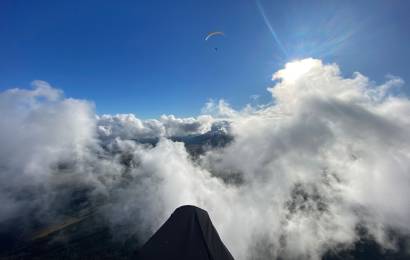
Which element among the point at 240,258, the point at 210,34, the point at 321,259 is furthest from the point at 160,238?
the point at 321,259

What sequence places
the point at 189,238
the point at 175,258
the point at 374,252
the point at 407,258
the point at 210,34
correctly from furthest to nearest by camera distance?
the point at 374,252 → the point at 407,258 → the point at 210,34 → the point at 189,238 → the point at 175,258

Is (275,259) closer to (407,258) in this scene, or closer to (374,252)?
(374,252)

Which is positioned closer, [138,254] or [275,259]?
[138,254]

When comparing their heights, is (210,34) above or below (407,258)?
above

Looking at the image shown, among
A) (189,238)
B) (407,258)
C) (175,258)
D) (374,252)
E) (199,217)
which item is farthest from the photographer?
(374,252)

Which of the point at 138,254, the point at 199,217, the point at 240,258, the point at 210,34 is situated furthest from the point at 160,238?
the point at 240,258

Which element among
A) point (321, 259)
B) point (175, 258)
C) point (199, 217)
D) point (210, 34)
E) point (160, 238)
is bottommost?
point (321, 259)
